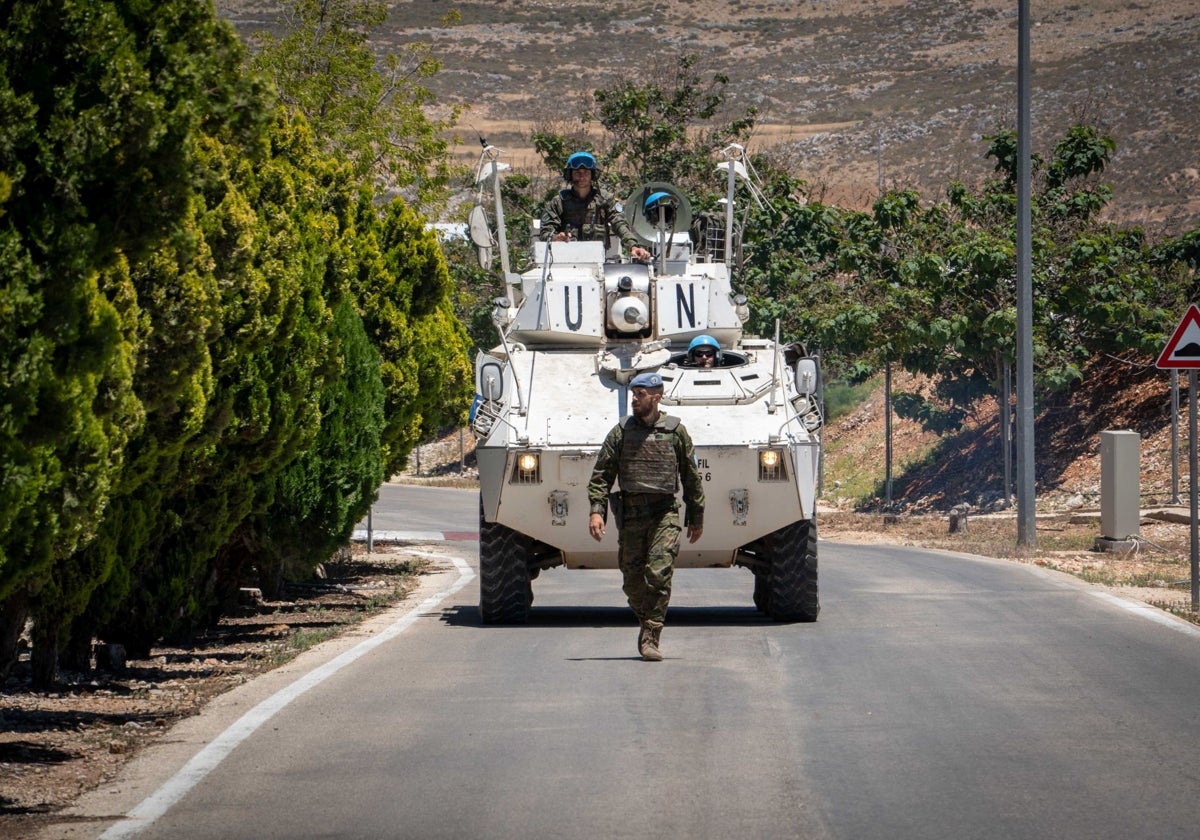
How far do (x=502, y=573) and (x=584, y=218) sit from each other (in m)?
4.10

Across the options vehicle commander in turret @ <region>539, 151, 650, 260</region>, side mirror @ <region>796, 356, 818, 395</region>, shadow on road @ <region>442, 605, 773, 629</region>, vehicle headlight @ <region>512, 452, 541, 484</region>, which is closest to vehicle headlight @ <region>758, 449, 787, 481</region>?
side mirror @ <region>796, 356, 818, 395</region>

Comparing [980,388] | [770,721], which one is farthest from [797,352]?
[980,388]

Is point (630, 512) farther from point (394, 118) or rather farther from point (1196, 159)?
point (1196, 159)

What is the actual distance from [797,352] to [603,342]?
5.72 ft

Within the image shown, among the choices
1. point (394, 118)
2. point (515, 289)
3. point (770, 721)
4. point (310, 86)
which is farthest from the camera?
point (394, 118)

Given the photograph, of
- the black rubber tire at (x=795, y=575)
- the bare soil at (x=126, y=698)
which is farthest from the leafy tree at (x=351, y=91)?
the black rubber tire at (x=795, y=575)

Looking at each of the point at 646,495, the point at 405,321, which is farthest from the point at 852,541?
the point at 646,495

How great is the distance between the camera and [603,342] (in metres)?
16.9

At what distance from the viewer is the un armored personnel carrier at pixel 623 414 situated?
590 inches

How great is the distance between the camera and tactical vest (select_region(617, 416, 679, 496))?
12.8 meters

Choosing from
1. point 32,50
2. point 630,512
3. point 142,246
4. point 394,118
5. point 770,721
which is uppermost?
point 394,118

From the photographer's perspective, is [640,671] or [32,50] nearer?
[32,50]

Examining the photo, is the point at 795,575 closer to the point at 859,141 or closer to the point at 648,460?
the point at 648,460

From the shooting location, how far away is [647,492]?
1280 cm
